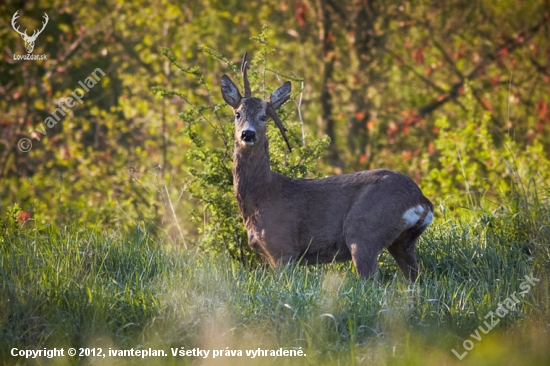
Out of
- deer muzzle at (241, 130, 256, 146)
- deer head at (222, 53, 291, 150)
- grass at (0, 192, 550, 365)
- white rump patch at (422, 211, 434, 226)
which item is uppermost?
deer head at (222, 53, 291, 150)

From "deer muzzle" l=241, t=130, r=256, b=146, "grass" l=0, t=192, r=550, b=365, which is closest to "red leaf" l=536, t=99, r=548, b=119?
"grass" l=0, t=192, r=550, b=365

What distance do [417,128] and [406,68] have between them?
3.85 feet

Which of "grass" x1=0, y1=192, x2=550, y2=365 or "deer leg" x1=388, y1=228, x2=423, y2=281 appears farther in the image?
"deer leg" x1=388, y1=228, x2=423, y2=281

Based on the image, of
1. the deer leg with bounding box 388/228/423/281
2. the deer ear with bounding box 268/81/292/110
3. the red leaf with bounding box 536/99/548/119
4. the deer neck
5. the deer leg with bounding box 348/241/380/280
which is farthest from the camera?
the red leaf with bounding box 536/99/548/119

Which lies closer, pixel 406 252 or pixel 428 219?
pixel 428 219

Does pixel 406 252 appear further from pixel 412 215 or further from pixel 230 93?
pixel 230 93

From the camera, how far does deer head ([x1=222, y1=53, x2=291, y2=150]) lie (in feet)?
21.1

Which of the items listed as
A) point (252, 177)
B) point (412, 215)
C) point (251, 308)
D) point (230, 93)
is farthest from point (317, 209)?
point (251, 308)

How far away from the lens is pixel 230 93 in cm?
682

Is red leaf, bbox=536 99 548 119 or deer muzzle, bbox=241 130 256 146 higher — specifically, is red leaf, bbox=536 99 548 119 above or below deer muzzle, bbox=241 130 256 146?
above

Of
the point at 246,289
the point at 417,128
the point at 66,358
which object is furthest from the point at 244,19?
the point at 66,358

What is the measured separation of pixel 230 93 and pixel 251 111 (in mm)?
368

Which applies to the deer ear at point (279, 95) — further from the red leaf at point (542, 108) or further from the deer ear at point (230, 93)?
the red leaf at point (542, 108)

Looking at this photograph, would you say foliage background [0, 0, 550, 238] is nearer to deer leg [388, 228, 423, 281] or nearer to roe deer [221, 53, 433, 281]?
roe deer [221, 53, 433, 281]
